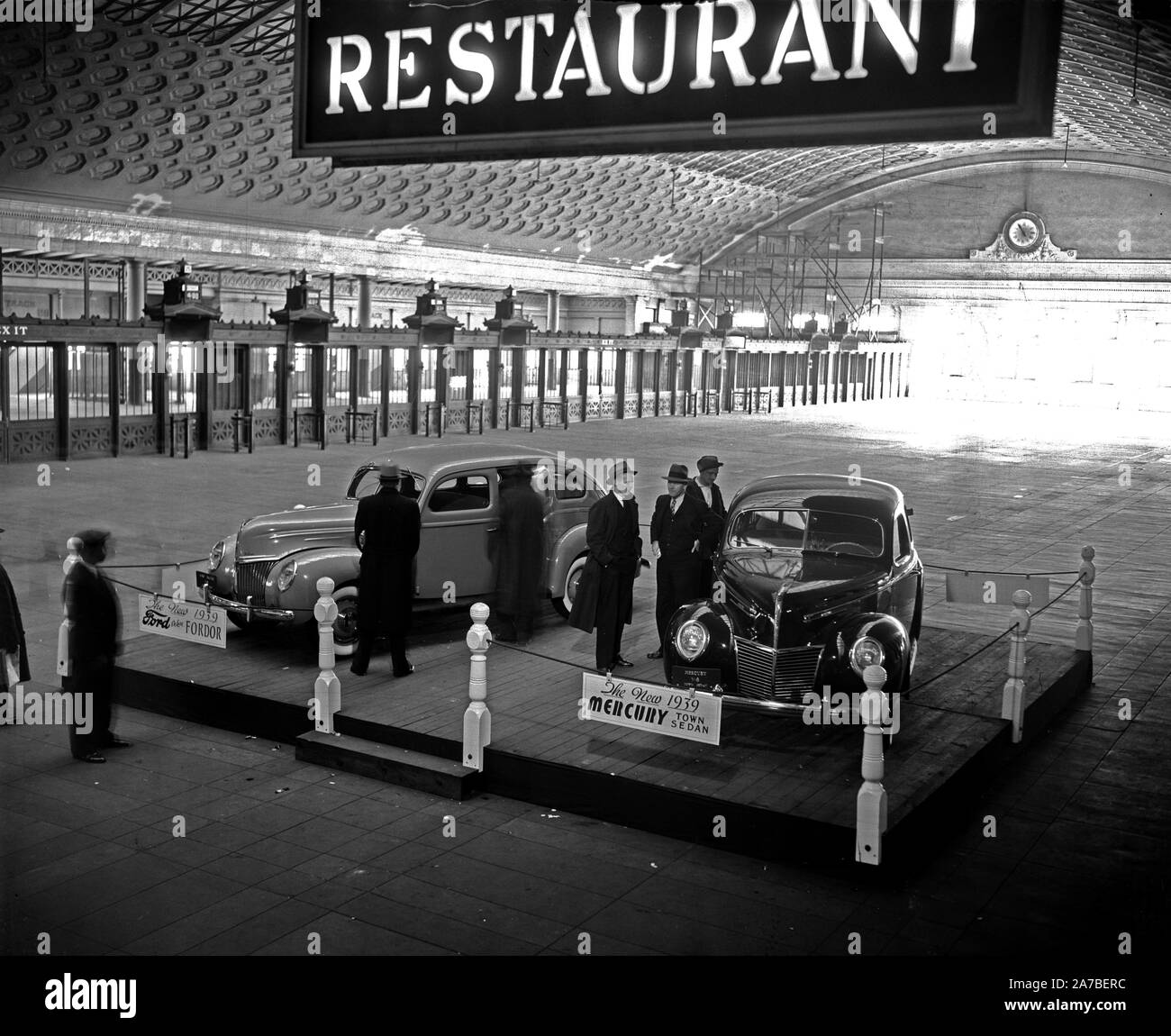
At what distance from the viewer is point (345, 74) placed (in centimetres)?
431

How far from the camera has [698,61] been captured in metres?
3.73

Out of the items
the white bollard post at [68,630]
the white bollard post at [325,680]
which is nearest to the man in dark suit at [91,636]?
the white bollard post at [68,630]

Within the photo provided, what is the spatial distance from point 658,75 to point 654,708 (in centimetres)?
443

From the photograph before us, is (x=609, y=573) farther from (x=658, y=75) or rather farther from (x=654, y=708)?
(x=658, y=75)

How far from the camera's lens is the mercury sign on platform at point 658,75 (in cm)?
335

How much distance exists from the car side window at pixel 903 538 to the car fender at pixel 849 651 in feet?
4.07

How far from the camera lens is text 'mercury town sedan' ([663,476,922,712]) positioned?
8.02m

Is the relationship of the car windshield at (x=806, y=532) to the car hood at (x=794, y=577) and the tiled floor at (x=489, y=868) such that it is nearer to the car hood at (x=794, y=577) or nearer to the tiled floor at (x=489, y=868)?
the car hood at (x=794, y=577)

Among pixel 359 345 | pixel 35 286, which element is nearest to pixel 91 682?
pixel 359 345

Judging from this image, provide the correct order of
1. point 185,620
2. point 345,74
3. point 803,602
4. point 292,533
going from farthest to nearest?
point 292,533, point 185,620, point 803,602, point 345,74

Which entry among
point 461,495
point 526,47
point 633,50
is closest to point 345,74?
point 526,47

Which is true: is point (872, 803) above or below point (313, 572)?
below
